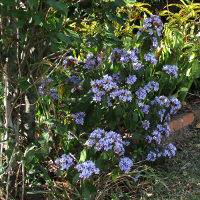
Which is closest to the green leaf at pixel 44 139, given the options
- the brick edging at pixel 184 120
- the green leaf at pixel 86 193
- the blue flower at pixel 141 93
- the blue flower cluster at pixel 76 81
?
the green leaf at pixel 86 193

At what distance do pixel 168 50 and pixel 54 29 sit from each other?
1.81 metres

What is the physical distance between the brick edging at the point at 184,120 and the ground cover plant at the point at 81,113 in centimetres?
61

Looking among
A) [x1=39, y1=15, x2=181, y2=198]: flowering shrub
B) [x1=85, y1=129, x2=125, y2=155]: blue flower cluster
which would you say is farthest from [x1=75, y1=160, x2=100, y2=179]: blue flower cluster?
[x1=39, y1=15, x2=181, y2=198]: flowering shrub

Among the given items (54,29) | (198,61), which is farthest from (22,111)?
(198,61)

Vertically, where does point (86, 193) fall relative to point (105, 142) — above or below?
below

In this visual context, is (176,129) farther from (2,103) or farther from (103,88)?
(2,103)

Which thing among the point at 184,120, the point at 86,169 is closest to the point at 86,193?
the point at 86,169

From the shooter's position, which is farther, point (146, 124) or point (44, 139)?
point (146, 124)

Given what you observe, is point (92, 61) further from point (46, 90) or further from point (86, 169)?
point (86, 169)

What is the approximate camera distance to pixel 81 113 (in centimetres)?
228

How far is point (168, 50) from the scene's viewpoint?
3.15m

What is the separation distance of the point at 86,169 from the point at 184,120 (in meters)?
1.71

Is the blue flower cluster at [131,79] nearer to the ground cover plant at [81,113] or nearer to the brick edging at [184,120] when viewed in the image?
the ground cover plant at [81,113]

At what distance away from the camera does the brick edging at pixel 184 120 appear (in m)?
3.10
